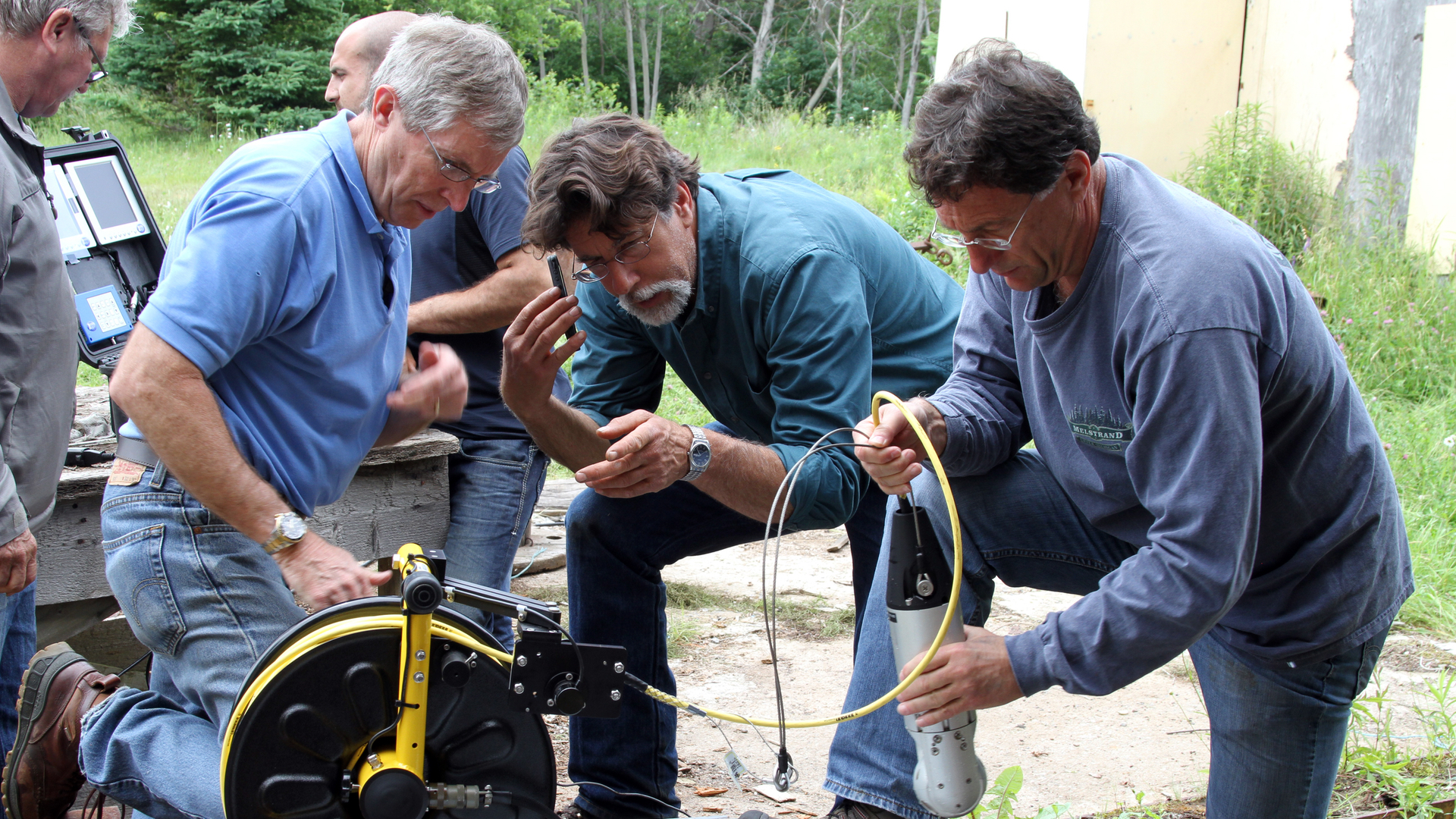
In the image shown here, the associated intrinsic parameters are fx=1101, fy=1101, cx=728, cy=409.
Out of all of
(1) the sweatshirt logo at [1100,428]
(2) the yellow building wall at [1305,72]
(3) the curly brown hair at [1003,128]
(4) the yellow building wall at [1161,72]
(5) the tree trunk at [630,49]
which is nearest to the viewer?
(3) the curly brown hair at [1003,128]

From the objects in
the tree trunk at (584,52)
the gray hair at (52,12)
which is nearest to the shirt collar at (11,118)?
the gray hair at (52,12)

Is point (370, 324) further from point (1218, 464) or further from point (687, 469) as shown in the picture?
point (1218, 464)

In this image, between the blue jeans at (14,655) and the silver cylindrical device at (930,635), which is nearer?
the silver cylindrical device at (930,635)

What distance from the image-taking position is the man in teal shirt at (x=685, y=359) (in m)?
2.72

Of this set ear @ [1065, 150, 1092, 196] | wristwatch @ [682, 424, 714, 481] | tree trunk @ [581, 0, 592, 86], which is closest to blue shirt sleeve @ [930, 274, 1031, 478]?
ear @ [1065, 150, 1092, 196]

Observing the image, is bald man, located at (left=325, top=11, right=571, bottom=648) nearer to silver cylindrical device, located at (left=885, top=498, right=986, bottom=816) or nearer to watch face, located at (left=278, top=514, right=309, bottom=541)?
watch face, located at (left=278, top=514, right=309, bottom=541)

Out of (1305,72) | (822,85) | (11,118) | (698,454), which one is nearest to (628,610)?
(698,454)

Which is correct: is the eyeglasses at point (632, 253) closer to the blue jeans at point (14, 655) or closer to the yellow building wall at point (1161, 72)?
the blue jeans at point (14, 655)

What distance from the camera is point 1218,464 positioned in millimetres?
1768

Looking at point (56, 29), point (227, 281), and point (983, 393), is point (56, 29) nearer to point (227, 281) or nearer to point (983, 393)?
point (227, 281)

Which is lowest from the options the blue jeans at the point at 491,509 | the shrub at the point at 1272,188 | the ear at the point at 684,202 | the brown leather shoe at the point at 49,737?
the brown leather shoe at the point at 49,737

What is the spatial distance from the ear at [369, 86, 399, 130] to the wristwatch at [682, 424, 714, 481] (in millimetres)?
973

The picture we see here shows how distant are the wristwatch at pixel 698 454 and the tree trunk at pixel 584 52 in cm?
2982

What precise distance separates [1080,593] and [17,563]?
2.40m
